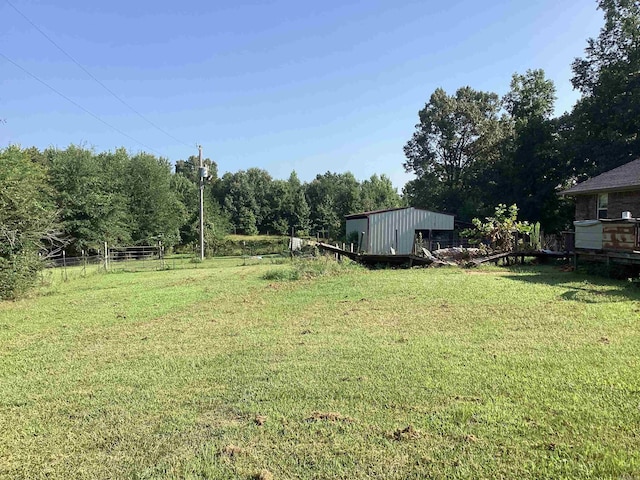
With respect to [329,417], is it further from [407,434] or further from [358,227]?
[358,227]

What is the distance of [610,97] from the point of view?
22969mm

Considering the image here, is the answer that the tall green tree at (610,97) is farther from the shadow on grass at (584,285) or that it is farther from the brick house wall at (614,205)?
the shadow on grass at (584,285)

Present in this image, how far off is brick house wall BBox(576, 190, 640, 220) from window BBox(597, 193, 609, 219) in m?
0.17

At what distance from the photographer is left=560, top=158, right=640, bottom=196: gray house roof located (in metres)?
14.5

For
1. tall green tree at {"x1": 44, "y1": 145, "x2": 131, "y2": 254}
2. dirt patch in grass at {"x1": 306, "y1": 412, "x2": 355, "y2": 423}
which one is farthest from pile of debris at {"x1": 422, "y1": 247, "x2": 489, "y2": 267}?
tall green tree at {"x1": 44, "y1": 145, "x2": 131, "y2": 254}

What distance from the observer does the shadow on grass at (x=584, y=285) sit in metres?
8.12

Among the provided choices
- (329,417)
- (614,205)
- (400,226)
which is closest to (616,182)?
(614,205)

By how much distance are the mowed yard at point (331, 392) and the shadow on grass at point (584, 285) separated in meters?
0.30

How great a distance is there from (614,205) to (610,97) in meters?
11.3

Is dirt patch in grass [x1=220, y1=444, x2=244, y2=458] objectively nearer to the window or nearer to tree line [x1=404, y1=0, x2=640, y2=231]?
the window

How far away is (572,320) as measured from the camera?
6352 millimetres

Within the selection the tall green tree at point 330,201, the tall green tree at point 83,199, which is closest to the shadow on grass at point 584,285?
the tall green tree at point 83,199

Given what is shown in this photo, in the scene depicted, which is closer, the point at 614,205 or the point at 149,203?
the point at 614,205

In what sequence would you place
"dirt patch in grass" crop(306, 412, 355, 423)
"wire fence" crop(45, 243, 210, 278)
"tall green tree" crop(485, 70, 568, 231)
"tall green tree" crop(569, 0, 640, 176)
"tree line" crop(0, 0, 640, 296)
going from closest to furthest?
"dirt patch in grass" crop(306, 412, 355, 423) < "tree line" crop(0, 0, 640, 296) < "wire fence" crop(45, 243, 210, 278) < "tall green tree" crop(569, 0, 640, 176) < "tall green tree" crop(485, 70, 568, 231)
